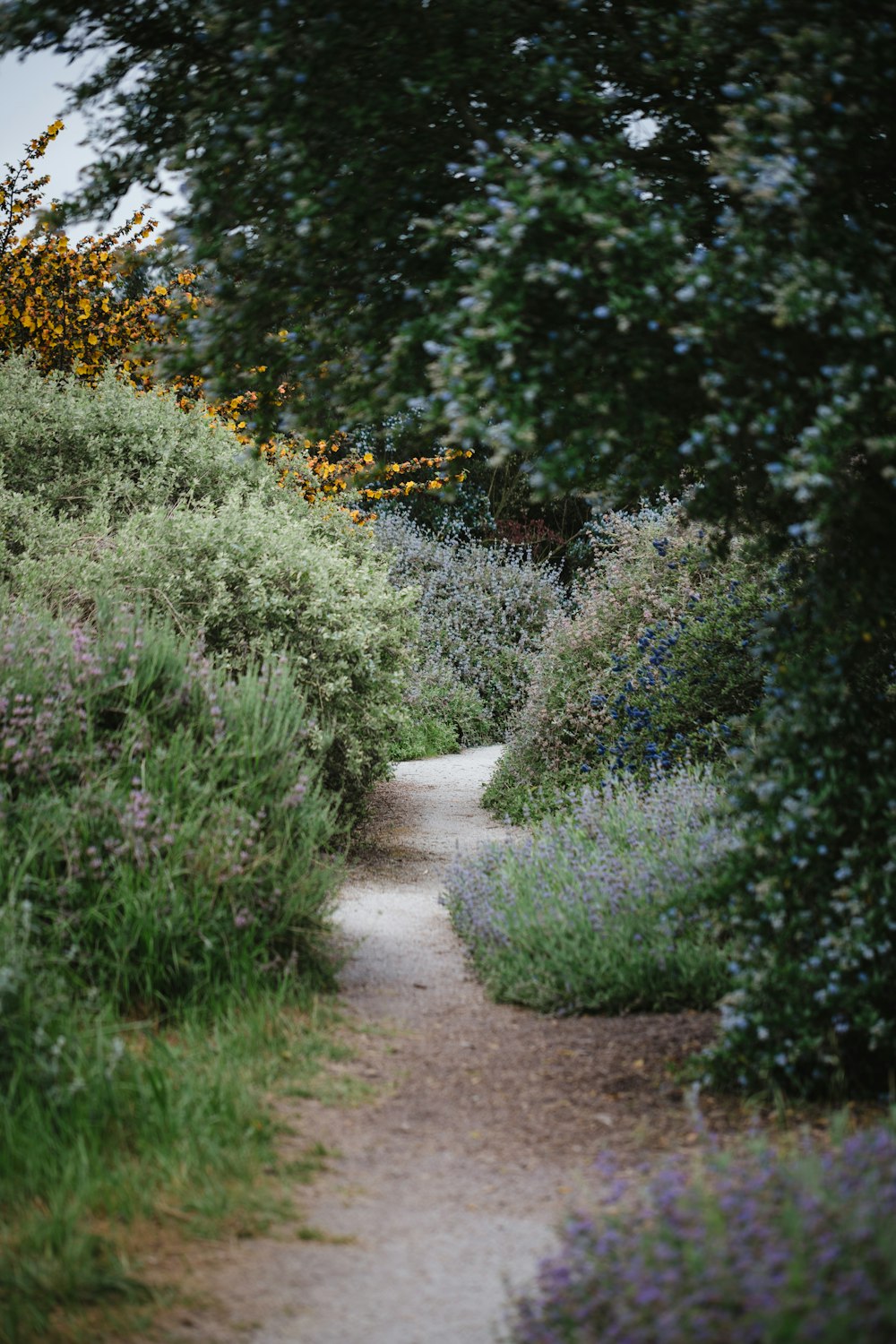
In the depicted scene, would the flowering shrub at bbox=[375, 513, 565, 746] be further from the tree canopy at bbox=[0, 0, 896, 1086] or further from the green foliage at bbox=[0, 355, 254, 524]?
the tree canopy at bbox=[0, 0, 896, 1086]

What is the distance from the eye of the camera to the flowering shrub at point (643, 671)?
7.50 meters

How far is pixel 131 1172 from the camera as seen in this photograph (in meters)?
3.26

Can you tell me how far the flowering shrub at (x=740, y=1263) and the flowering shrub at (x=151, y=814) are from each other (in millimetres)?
2291

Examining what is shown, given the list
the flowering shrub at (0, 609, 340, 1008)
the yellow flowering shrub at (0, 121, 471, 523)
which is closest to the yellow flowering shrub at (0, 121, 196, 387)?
the yellow flowering shrub at (0, 121, 471, 523)

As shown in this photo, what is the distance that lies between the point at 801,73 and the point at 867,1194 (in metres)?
3.11

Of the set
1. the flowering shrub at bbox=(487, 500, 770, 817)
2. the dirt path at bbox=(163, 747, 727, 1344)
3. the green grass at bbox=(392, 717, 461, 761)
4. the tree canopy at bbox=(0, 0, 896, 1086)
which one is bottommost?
the green grass at bbox=(392, 717, 461, 761)

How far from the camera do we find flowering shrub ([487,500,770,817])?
24.6ft

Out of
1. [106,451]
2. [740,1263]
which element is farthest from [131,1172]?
[106,451]

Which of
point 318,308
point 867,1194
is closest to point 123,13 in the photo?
point 318,308

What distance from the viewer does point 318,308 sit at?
471cm

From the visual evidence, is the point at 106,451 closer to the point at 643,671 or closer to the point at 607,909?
the point at 643,671

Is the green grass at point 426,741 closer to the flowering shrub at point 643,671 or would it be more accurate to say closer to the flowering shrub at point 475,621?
the flowering shrub at point 475,621

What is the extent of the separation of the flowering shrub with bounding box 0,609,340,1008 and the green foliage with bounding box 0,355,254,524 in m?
3.61

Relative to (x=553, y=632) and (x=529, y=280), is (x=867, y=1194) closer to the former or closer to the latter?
(x=529, y=280)
